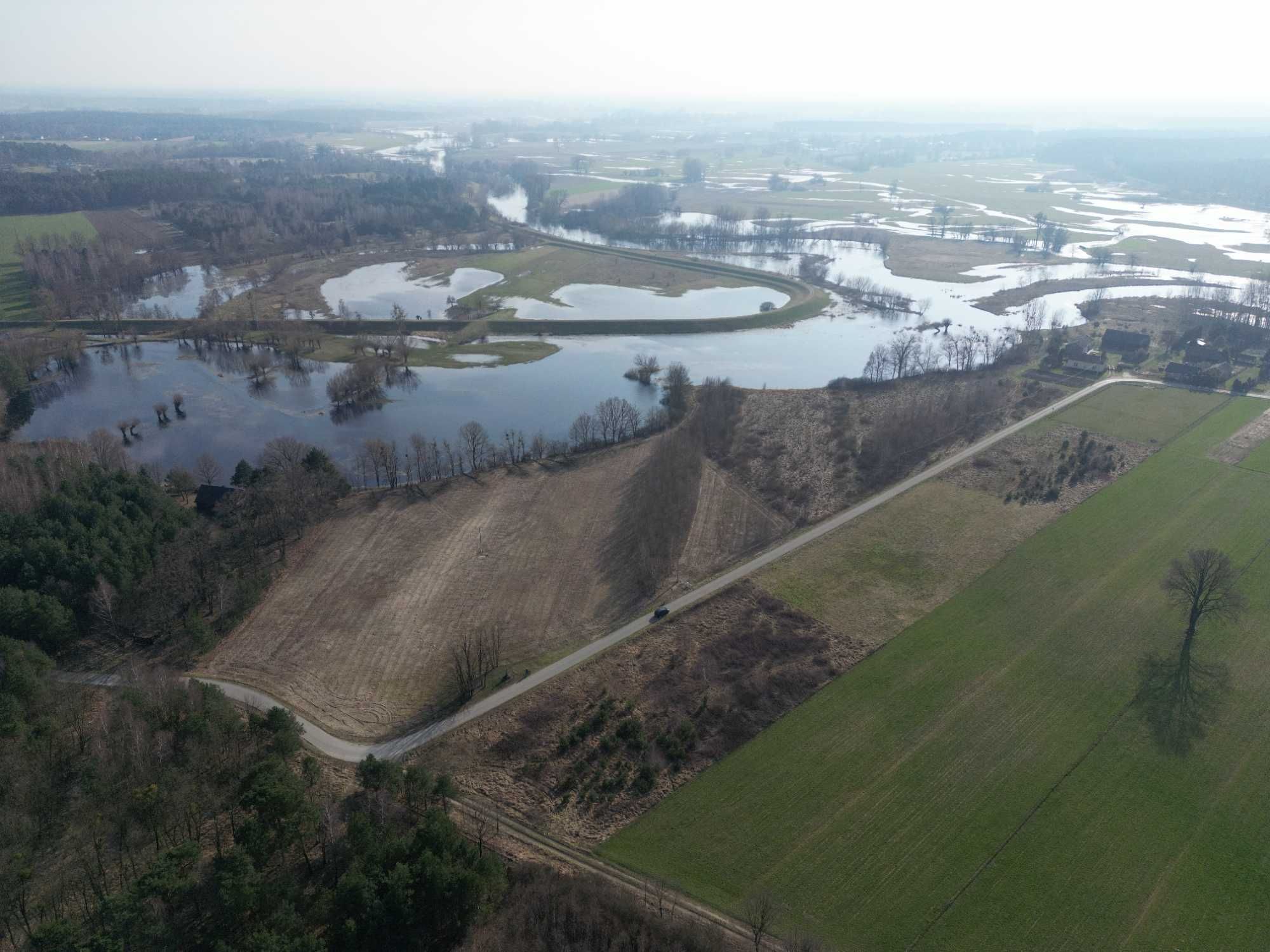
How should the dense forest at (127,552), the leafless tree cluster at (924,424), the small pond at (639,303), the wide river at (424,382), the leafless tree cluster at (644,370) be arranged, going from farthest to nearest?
the small pond at (639,303) < the leafless tree cluster at (644,370) < the wide river at (424,382) < the leafless tree cluster at (924,424) < the dense forest at (127,552)

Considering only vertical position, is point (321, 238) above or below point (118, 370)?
above

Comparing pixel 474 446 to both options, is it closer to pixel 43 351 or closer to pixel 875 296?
pixel 43 351

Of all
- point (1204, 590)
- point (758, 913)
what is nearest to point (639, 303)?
point (1204, 590)

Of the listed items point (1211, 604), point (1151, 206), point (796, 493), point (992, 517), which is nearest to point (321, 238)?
point (796, 493)

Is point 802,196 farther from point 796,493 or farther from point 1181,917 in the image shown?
point 1181,917

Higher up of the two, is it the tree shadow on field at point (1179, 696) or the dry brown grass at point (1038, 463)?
the dry brown grass at point (1038, 463)

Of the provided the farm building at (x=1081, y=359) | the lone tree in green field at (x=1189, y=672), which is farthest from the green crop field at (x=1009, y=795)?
the farm building at (x=1081, y=359)

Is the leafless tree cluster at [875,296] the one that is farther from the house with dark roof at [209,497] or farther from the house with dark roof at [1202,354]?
the house with dark roof at [209,497]
